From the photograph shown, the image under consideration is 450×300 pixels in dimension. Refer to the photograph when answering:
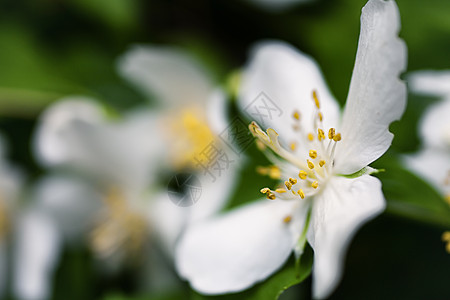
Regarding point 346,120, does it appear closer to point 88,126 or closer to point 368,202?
point 368,202

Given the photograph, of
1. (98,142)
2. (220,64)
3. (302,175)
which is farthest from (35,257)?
(302,175)

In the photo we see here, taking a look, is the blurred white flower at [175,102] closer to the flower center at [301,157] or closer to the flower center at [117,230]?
the flower center at [117,230]

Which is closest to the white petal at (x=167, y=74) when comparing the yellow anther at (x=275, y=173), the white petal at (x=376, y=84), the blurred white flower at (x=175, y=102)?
the blurred white flower at (x=175, y=102)

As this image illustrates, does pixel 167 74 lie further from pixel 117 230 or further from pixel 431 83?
pixel 431 83

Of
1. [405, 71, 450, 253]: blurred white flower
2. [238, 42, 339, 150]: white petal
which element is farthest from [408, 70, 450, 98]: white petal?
[238, 42, 339, 150]: white petal

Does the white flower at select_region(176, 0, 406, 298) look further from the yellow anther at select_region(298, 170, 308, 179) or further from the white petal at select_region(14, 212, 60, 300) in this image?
the white petal at select_region(14, 212, 60, 300)

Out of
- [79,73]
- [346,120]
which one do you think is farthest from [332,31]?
[79,73]
